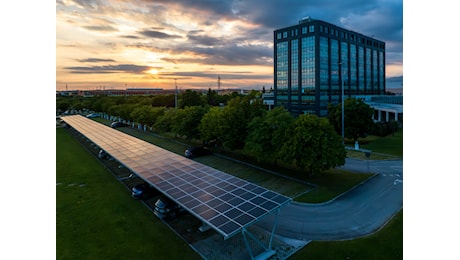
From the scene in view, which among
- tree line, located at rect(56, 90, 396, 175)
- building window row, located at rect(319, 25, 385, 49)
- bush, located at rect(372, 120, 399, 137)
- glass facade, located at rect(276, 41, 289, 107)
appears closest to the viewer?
tree line, located at rect(56, 90, 396, 175)

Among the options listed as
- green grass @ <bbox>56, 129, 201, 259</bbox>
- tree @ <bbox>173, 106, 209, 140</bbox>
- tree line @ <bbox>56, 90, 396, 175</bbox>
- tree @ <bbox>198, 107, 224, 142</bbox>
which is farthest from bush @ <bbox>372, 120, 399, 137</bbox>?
green grass @ <bbox>56, 129, 201, 259</bbox>

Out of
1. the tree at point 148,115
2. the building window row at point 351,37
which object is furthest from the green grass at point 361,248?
the building window row at point 351,37

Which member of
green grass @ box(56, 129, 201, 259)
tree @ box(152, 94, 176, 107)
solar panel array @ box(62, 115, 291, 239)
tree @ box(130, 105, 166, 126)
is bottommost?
green grass @ box(56, 129, 201, 259)

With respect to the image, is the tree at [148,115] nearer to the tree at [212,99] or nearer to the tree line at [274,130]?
the tree line at [274,130]

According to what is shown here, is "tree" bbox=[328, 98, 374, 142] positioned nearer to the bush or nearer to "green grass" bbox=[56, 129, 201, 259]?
the bush

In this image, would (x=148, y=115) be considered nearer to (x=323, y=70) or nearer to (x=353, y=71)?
(x=323, y=70)

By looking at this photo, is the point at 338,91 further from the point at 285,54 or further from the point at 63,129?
the point at 63,129

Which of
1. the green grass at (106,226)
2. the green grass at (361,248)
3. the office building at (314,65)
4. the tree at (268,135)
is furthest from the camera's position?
the office building at (314,65)
